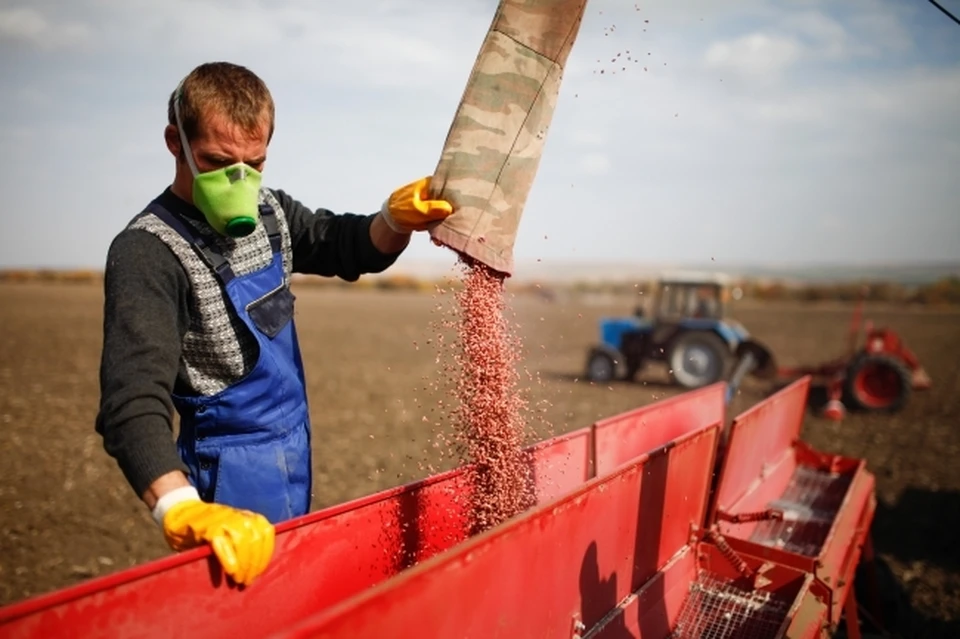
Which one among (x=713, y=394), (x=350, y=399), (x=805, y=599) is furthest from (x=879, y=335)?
(x=805, y=599)

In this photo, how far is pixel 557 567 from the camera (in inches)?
90.0

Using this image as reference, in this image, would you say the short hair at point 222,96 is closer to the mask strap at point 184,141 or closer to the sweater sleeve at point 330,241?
the mask strap at point 184,141

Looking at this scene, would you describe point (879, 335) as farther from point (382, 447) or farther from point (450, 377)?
point (450, 377)

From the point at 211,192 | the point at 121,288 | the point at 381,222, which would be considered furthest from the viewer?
the point at 381,222

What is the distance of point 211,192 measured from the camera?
204 centimetres

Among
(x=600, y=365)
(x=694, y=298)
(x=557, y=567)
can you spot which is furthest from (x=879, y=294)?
(x=557, y=567)

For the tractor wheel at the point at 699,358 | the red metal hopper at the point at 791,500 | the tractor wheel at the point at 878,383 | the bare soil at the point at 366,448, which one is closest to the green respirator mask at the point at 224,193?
the bare soil at the point at 366,448

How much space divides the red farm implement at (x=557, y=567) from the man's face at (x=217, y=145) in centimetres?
109

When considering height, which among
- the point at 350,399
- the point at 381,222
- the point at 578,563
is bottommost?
the point at 350,399

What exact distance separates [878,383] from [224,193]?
10452 millimetres

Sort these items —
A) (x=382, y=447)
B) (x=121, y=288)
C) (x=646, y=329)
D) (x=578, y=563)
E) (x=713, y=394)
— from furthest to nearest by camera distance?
(x=646, y=329), (x=382, y=447), (x=713, y=394), (x=578, y=563), (x=121, y=288)

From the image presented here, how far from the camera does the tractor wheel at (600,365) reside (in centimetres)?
1222

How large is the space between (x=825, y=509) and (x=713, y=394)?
3.43 feet

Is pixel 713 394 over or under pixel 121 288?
under
